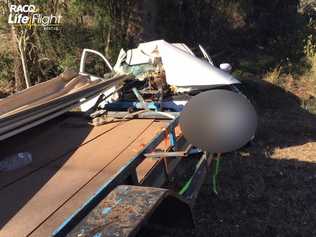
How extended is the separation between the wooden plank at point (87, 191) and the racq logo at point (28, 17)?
222 inches

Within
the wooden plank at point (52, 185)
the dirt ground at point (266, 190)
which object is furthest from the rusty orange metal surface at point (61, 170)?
the dirt ground at point (266, 190)

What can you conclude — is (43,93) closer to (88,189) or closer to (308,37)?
(88,189)

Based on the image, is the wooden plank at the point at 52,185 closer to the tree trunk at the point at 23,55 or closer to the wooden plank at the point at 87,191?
the wooden plank at the point at 87,191

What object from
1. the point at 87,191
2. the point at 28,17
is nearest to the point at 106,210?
the point at 87,191

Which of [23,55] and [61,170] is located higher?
[61,170]

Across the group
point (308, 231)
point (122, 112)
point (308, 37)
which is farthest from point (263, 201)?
point (308, 37)

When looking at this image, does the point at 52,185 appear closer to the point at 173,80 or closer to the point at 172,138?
the point at 172,138

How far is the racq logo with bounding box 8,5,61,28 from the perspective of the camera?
8.77 meters

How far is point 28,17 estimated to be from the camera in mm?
8922

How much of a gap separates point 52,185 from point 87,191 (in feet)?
0.83

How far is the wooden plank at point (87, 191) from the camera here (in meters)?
2.41

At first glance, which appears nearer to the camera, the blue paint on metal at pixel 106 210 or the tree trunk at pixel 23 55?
the blue paint on metal at pixel 106 210

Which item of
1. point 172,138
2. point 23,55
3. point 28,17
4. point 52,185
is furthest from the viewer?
point 23,55

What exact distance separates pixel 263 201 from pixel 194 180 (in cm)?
177
